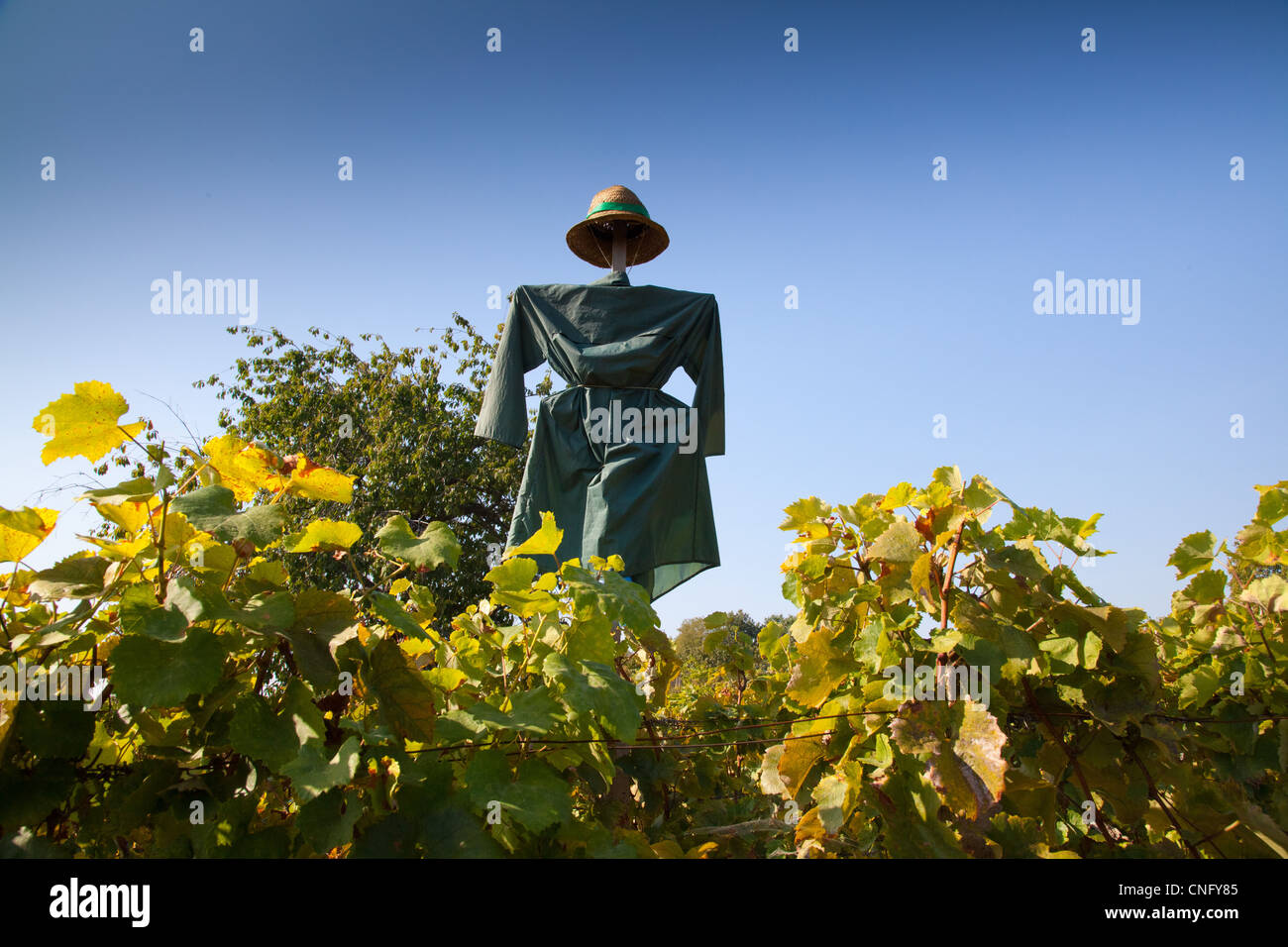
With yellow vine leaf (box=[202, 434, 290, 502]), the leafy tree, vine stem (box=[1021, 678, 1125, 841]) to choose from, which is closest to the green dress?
vine stem (box=[1021, 678, 1125, 841])

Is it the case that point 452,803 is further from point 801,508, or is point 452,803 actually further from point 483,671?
point 801,508

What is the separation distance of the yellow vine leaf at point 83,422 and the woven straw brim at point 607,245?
9.98 ft

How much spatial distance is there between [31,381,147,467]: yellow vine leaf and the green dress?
221 centimetres

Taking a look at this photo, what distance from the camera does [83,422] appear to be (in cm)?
94

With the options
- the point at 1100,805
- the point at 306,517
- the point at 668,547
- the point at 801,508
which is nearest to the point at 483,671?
the point at 801,508

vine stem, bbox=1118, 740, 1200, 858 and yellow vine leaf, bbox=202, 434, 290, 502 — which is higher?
yellow vine leaf, bbox=202, 434, 290, 502

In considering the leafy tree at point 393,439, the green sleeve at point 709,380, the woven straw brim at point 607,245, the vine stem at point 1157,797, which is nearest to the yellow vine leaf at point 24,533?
the vine stem at point 1157,797

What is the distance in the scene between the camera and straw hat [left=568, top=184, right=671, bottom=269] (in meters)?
3.63

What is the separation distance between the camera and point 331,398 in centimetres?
1355

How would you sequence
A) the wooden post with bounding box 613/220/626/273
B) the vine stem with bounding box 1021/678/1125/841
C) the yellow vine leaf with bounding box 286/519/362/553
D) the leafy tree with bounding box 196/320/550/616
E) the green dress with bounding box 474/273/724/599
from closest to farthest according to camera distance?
the yellow vine leaf with bounding box 286/519/362/553 → the vine stem with bounding box 1021/678/1125/841 → the green dress with bounding box 474/273/724/599 → the wooden post with bounding box 613/220/626/273 → the leafy tree with bounding box 196/320/550/616

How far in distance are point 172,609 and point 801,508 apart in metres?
0.97

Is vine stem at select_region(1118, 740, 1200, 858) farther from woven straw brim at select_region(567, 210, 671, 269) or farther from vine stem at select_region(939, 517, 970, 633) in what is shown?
woven straw brim at select_region(567, 210, 671, 269)

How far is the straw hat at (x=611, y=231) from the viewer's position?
3.63 m

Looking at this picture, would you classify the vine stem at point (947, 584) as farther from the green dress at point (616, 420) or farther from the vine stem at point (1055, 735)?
the green dress at point (616, 420)
